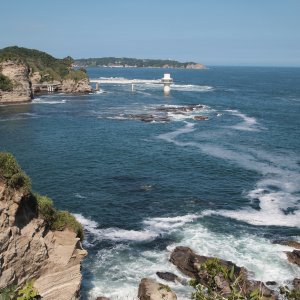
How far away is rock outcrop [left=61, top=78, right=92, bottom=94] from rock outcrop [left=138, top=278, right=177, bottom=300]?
6145 inches

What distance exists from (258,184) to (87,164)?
26287 millimetres

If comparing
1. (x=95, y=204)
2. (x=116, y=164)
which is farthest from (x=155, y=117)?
(x=95, y=204)

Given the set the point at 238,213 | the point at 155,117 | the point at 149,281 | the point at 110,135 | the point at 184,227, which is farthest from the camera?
the point at 155,117

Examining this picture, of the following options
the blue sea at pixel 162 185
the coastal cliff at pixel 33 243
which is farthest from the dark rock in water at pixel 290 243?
the coastal cliff at pixel 33 243

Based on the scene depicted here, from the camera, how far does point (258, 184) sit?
62.3 meters

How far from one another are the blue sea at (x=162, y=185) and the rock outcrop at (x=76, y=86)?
64.1 m

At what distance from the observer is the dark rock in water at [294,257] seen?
40484 millimetres

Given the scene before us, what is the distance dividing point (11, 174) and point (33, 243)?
15.1ft

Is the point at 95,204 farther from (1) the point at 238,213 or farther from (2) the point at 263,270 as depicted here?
(2) the point at 263,270

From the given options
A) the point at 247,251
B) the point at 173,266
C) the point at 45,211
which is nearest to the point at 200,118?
the point at 247,251

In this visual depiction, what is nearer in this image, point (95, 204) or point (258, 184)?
point (95, 204)

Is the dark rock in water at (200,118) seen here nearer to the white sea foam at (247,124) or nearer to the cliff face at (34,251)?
the white sea foam at (247,124)

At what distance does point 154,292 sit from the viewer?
108ft

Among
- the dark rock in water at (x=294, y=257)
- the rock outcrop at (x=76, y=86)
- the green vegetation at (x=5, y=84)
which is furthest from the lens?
the rock outcrop at (x=76, y=86)
